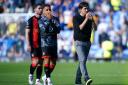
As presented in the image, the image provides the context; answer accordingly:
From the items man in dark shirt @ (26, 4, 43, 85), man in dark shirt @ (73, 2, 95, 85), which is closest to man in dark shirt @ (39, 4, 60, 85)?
man in dark shirt @ (73, 2, 95, 85)

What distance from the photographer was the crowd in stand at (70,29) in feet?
106

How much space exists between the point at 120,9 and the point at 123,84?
54.9 ft

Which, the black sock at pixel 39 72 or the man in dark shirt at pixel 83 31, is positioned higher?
the man in dark shirt at pixel 83 31

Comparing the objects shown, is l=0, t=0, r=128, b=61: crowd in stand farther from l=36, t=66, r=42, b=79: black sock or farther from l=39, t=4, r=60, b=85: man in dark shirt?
l=39, t=4, r=60, b=85: man in dark shirt

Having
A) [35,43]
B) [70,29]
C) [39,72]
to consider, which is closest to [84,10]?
[35,43]

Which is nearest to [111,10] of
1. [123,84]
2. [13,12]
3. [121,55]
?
[121,55]

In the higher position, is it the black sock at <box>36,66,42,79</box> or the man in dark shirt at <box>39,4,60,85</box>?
the man in dark shirt at <box>39,4,60,85</box>

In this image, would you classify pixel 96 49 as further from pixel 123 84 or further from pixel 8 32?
pixel 123 84

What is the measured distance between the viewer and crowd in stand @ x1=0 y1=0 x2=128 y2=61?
1276 inches

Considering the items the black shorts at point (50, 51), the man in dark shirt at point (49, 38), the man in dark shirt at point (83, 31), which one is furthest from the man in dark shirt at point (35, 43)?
the man in dark shirt at point (83, 31)

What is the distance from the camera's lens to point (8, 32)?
32906 mm

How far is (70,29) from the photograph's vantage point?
33531mm

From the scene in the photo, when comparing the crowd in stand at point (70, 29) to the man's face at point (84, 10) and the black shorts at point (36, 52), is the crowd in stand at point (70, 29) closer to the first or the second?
the black shorts at point (36, 52)

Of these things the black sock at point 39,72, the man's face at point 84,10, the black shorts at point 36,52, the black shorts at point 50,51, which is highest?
the man's face at point 84,10
